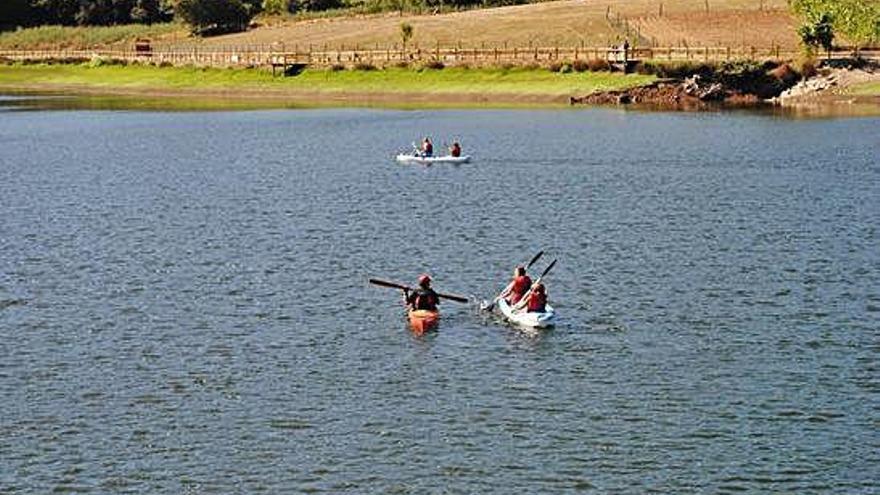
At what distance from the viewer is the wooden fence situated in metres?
144

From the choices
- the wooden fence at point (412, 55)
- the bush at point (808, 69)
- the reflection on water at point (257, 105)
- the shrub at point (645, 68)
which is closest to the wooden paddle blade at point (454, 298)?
the reflection on water at point (257, 105)

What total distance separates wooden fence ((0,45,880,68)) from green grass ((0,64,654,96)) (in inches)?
100

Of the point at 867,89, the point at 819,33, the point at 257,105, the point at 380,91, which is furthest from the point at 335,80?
the point at 867,89

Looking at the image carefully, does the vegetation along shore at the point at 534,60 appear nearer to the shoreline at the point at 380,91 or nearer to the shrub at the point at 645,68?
the shrub at the point at 645,68

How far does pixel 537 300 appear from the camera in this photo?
1863 inches

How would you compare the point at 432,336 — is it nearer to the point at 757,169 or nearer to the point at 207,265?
the point at 207,265

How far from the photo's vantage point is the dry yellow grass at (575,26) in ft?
519

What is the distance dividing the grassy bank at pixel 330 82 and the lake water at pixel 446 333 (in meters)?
49.7

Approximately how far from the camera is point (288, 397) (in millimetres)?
40656

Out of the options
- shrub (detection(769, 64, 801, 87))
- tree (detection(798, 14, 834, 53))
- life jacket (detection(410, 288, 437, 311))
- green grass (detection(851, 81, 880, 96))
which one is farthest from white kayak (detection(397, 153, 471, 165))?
tree (detection(798, 14, 834, 53))

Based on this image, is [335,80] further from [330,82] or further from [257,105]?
[257,105]

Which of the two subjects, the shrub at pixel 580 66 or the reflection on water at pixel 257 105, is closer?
the reflection on water at pixel 257 105

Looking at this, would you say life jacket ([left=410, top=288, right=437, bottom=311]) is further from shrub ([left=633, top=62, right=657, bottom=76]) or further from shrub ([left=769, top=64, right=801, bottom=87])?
shrub ([left=633, top=62, right=657, bottom=76])

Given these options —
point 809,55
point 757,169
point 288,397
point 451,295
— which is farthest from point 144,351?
point 809,55
